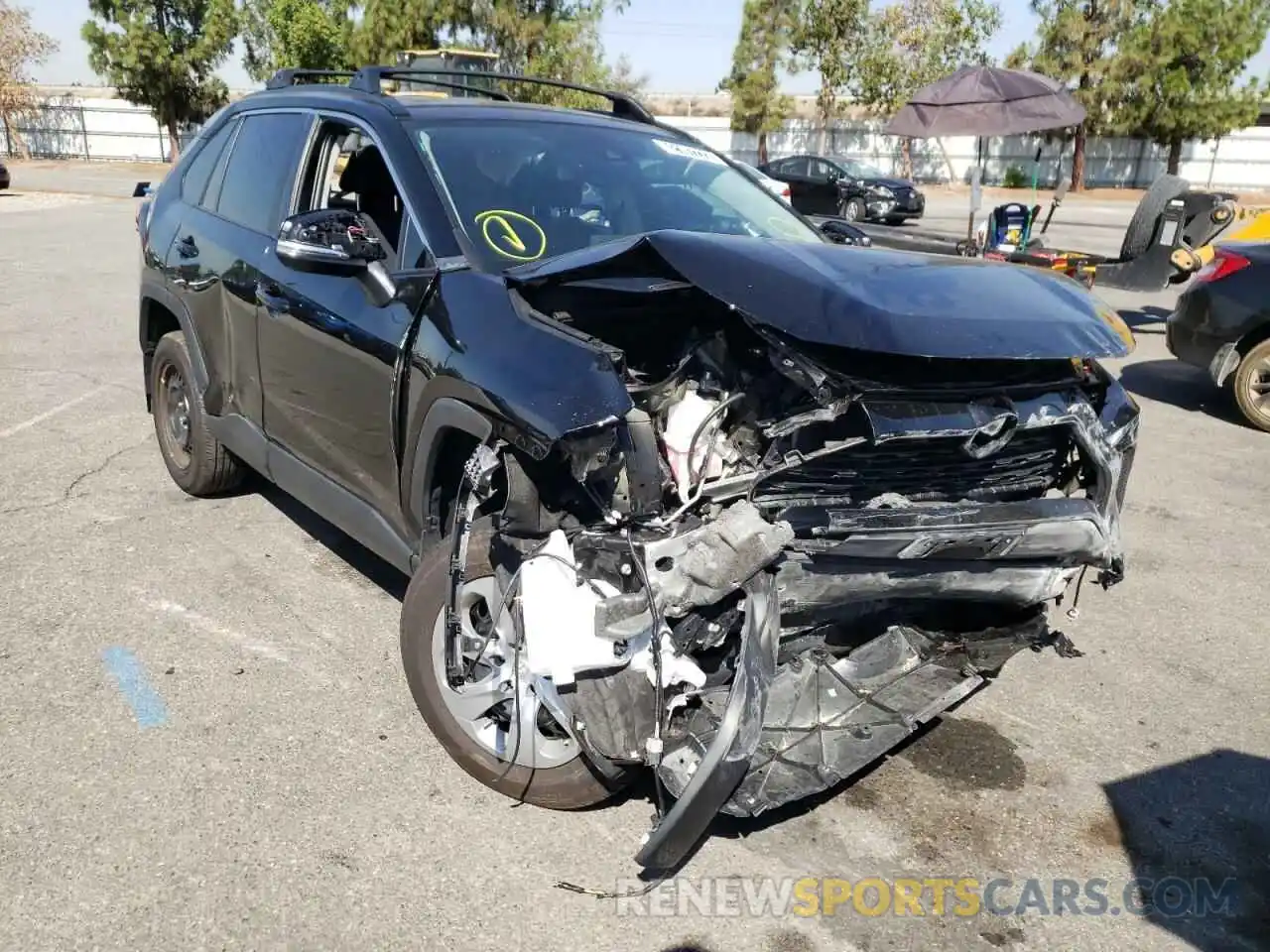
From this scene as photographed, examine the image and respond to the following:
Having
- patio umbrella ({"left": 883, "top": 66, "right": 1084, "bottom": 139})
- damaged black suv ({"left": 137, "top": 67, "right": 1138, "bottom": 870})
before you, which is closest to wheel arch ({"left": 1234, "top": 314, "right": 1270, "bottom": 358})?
damaged black suv ({"left": 137, "top": 67, "right": 1138, "bottom": 870})

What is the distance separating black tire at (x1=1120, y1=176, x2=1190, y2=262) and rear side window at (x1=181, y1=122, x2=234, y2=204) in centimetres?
890

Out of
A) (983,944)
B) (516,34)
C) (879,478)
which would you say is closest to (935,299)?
(879,478)

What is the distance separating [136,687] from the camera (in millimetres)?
3754

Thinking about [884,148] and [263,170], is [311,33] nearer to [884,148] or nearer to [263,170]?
[884,148]

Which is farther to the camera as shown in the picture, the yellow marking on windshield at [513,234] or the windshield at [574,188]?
the windshield at [574,188]

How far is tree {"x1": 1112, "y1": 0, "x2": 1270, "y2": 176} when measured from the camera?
129ft

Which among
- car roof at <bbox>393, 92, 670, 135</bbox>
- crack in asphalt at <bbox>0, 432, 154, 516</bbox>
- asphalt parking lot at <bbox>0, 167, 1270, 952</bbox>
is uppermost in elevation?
car roof at <bbox>393, 92, 670, 135</bbox>

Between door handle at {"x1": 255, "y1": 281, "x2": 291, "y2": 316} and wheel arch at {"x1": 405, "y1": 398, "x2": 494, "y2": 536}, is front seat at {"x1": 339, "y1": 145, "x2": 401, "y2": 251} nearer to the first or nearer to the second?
door handle at {"x1": 255, "y1": 281, "x2": 291, "y2": 316}

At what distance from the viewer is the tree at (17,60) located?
47469 mm

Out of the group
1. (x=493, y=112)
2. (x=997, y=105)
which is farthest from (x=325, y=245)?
(x=997, y=105)

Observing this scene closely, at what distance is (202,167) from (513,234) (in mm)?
2424

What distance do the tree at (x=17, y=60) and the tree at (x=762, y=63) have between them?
31.4 m

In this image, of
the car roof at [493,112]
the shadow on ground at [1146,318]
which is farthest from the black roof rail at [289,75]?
the shadow on ground at [1146,318]

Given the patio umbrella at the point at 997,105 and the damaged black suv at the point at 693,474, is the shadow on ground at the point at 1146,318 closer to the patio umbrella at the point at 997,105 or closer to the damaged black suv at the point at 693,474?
the patio umbrella at the point at 997,105
